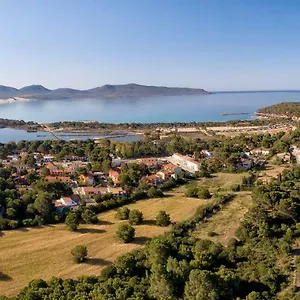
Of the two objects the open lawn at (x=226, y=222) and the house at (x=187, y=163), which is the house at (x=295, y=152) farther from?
the open lawn at (x=226, y=222)

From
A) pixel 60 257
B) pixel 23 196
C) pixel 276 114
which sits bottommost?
pixel 60 257

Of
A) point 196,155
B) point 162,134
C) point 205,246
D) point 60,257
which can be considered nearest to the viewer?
Result: point 205,246

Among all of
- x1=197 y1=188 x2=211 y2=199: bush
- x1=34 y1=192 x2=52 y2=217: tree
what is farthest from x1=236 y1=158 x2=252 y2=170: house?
x1=34 y1=192 x2=52 y2=217: tree

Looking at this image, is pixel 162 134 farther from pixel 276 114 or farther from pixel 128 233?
pixel 128 233

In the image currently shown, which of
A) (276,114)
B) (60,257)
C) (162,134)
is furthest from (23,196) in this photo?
(276,114)

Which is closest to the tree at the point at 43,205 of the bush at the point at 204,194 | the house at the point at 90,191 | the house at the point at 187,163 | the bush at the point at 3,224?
the bush at the point at 3,224

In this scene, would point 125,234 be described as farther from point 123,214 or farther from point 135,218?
point 123,214
